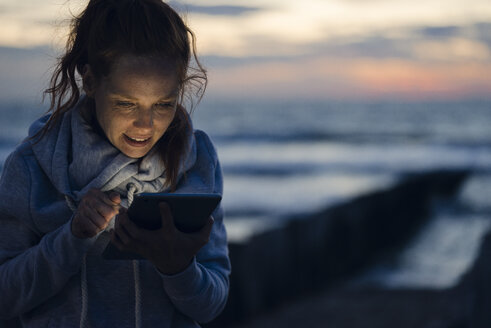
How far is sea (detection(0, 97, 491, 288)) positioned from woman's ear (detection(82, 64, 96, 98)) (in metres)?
0.38

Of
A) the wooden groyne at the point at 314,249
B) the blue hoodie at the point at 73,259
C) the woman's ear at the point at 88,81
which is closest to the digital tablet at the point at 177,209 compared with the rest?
the blue hoodie at the point at 73,259

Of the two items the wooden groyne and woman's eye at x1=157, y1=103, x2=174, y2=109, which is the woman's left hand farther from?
the wooden groyne

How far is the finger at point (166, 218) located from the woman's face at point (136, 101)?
260 millimetres

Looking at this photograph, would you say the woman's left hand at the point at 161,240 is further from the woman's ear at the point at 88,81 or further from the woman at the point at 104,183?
the woman's ear at the point at 88,81

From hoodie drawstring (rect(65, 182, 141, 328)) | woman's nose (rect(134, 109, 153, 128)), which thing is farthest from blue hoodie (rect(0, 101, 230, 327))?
woman's nose (rect(134, 109, 153, 128))

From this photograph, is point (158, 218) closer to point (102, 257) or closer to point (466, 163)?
point (102, 257)

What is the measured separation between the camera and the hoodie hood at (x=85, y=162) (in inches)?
60.7

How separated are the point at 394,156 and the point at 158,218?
96.5 ft

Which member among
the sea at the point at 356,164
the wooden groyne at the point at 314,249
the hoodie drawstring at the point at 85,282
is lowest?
the sea at the point at 356,164

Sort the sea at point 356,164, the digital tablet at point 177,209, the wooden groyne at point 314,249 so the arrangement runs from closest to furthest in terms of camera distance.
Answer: the digital tablet at point 177,209
the wooden groyne at point 314,249
the sea at point 356,164

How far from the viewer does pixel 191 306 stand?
1591mm

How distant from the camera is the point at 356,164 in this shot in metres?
26.1

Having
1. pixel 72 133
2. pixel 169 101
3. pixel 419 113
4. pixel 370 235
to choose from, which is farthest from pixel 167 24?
pixel 419 113

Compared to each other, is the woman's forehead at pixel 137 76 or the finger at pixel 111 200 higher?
the woman's forehead at pixel 137 76
